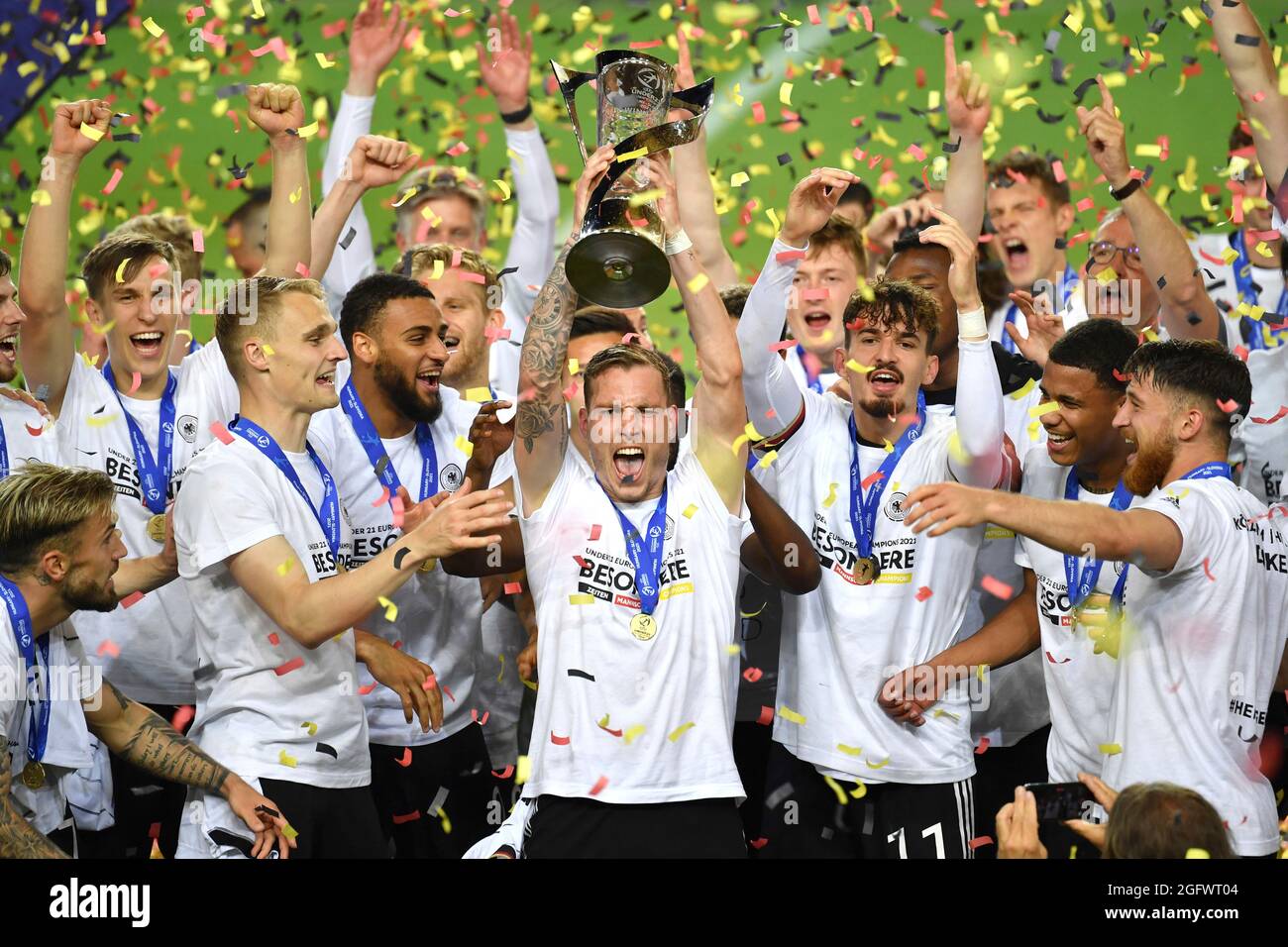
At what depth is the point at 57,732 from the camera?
13.3 ft

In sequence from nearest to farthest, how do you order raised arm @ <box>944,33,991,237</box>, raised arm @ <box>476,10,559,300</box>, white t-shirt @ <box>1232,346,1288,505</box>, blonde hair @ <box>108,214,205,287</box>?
white t-shirt @ <box>1232,346,1288,505</box> → raised arm @ <box>944,33,991,237</box> → blonde hair @ <box>108,214,205,287</box> → raised arm @ <box>476,10,559,300</box>

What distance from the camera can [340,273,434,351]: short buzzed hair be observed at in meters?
4.94

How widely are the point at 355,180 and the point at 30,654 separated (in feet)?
6.27

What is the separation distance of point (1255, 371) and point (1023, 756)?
156 centimetres

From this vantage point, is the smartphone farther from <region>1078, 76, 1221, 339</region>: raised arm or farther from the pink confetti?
<region>1078, 76, 1221, 339</region>: raised arm

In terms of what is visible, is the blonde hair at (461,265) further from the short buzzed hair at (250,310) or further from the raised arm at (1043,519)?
the raised arm at (1043,519)

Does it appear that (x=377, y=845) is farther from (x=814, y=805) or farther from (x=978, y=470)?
(x=978, y=470)

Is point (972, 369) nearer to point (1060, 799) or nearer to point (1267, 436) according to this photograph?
point (1060, 799)

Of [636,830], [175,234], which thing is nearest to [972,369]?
[636,830]

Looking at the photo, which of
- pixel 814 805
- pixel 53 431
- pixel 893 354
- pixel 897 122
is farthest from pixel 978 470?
pixel 897 122

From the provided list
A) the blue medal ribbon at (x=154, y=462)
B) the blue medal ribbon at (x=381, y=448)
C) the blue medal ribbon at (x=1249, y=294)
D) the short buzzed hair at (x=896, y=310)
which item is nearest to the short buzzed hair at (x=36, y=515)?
the blue medal ribbon at (x=154, y=462)

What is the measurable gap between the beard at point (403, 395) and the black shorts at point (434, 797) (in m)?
0.98

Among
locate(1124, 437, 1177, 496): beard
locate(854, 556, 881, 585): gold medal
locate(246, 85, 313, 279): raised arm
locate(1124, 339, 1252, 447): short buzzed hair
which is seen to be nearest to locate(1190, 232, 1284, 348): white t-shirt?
locate(1124, 339, 1252, 447): short buzzed hair

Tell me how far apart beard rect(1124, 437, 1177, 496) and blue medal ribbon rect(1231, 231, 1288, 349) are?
1407 millimetres
